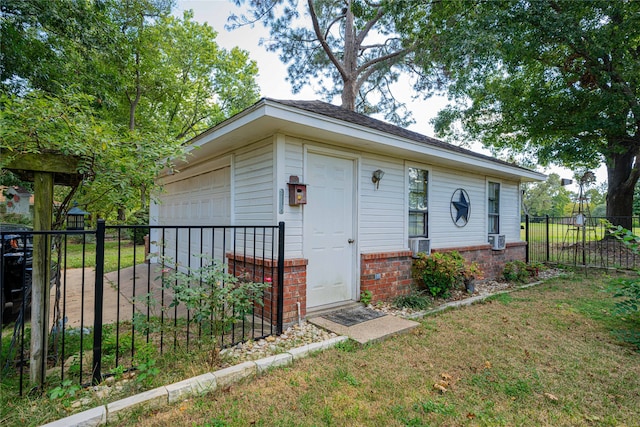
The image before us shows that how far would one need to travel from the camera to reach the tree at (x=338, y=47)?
11539mm

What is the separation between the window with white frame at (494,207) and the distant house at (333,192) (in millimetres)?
924

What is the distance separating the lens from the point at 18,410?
6.34 feet

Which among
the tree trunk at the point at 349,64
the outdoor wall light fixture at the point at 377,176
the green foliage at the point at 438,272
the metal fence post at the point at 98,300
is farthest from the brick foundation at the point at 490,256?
the tree trunk at the point at 349,64

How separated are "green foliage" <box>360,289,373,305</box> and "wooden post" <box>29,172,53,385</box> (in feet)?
11.8

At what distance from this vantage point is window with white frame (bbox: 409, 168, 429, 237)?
5445mm

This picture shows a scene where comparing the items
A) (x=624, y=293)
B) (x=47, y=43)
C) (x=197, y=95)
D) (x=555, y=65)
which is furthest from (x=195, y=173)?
(x=197, y=95)

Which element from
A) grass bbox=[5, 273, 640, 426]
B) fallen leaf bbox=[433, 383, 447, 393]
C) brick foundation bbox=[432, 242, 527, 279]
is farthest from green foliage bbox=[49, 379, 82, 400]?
brick foundation bbox=[432, 242, 527, 279]

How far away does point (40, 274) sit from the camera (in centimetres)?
247

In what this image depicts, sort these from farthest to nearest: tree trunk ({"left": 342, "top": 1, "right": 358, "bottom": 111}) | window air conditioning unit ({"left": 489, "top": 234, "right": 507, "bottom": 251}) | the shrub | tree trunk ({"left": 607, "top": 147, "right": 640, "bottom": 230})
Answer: tree trunk ({"left": 342, "top": 1, "right": 358, "bottom": 111})
tree trunk ({"left": 607, "top": 147, "right": 640, "bottom": 230})
window air conditioning unit ({"left": 489, "top": 234, "right": 507, "bottom": 251})
the shrub

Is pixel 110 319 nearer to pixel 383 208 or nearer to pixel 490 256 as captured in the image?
pixel 383 208

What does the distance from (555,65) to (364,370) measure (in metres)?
11.1

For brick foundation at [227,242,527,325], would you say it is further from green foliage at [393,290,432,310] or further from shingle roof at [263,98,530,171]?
shingle roof at [263,98,530,171]

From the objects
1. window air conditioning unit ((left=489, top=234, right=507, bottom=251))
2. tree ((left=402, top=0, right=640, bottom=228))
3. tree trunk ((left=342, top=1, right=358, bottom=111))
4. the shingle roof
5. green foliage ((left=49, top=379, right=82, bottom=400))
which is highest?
tree trunk ((left=342, top=1, right=358, bottom=111))

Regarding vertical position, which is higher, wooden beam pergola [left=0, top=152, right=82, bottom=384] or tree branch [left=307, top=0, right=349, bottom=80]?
tree branch [left=307, top=0, right=349, bottom=80]
